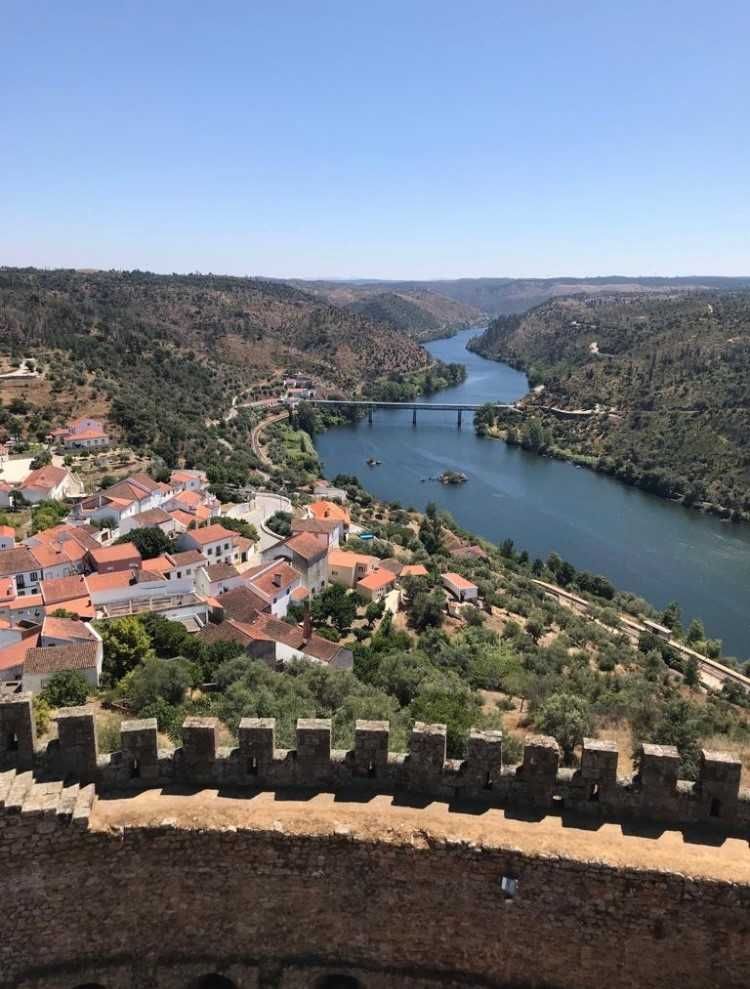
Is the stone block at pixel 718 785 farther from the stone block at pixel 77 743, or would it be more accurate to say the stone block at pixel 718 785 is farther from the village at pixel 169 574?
the village at pixel 169 574

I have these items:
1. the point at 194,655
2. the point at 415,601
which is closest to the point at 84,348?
the point at 415,601

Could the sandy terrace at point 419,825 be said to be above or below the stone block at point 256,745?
below

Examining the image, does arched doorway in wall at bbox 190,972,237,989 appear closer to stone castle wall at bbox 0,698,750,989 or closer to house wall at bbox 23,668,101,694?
stone castle wall at bbox 0,698,750,989

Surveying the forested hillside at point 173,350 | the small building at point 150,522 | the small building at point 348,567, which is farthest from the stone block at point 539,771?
A: the forested hillside at point 173,350

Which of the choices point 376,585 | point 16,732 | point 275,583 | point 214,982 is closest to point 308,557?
point 275,583

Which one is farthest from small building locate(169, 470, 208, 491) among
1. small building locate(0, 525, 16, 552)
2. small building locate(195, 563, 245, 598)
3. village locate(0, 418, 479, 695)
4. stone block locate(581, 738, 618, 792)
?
stone block locate(581, 738, 618, 792)

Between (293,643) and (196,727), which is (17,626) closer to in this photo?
(293,643)

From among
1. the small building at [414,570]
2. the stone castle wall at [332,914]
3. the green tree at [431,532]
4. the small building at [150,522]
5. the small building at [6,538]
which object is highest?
the stone castle wall at [332,914]
